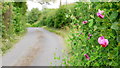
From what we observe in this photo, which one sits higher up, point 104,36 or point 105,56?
point 104,36

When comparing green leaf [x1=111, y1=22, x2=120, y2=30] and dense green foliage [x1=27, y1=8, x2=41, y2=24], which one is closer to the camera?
green leaf [x1=111, y1=22, x2=120, y2=30]

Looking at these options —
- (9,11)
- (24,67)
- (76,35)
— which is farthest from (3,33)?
(76,35)

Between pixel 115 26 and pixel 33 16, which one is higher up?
pixel 115 26

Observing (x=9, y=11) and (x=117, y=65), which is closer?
(x=117, y=65)

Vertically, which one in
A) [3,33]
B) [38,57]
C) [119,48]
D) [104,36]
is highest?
[104,36]

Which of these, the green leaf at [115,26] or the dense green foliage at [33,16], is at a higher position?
the green leaf at [115,26]

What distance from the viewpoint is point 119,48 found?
2.48 meters

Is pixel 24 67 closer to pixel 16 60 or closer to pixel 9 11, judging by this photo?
pixel 16 60

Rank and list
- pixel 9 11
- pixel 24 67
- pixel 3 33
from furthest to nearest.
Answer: pixel 9 11, pixel 3 33, pixel 24 67

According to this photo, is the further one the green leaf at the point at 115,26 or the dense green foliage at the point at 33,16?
the dense green foliage at the point at 33,16

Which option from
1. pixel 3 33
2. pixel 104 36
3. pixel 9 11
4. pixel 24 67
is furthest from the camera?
pixel 9 11

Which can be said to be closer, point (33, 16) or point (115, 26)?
point (115, 26)

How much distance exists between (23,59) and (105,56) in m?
4.30

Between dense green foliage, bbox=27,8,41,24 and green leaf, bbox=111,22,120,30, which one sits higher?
green leaf, bbox=111,22,120,30
